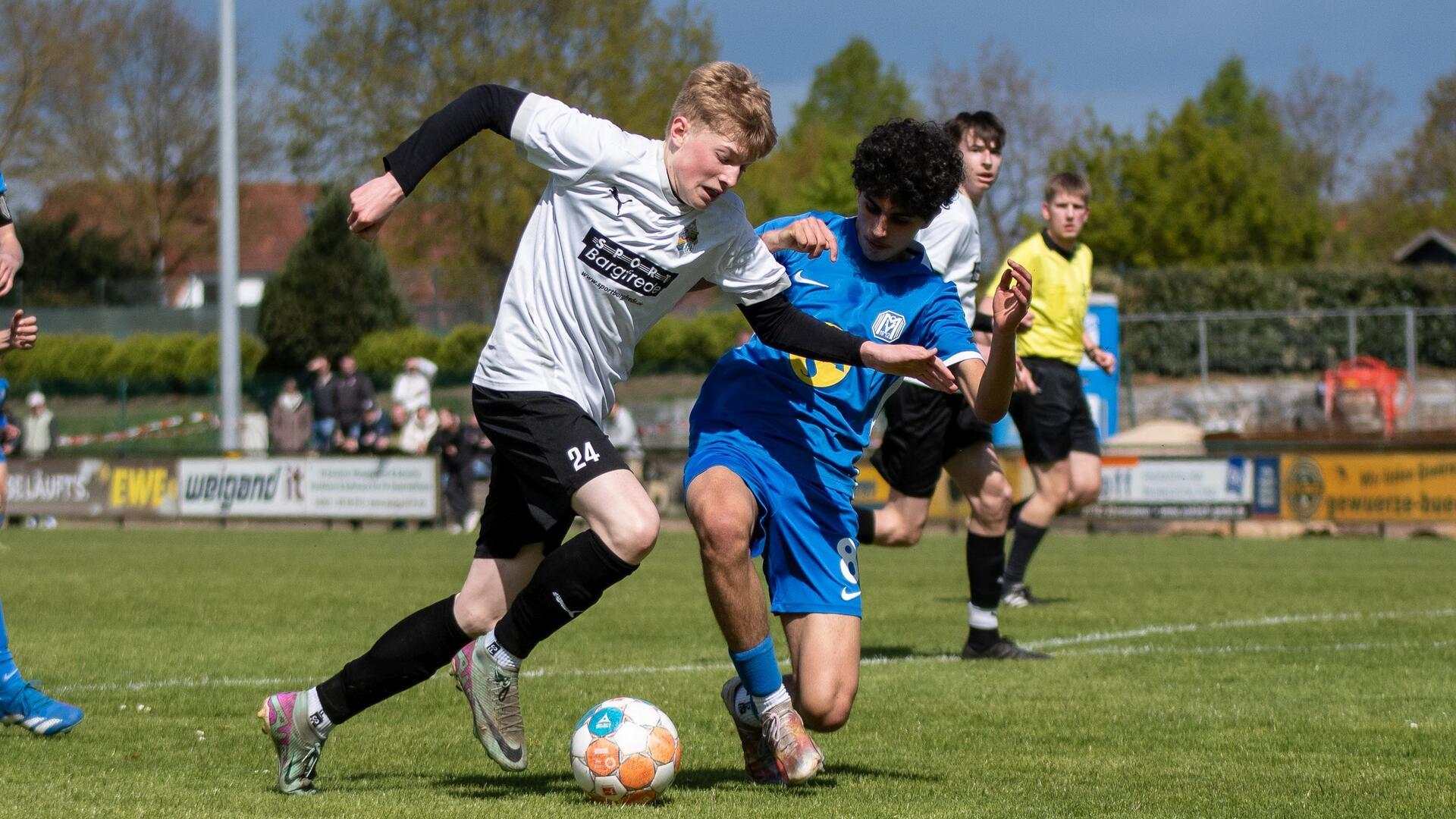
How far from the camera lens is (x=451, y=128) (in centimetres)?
459

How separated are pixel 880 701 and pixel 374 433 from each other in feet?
58.2

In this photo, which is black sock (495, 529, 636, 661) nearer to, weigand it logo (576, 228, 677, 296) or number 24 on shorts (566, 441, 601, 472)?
number 24 on shorts (566, 441, 601, 472)

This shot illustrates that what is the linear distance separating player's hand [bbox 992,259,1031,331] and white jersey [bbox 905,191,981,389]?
2813 mm

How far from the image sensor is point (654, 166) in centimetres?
473

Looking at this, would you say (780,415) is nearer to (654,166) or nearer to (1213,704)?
(654,166)

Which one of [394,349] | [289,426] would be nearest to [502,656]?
[289,426]

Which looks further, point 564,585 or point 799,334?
point 799,334

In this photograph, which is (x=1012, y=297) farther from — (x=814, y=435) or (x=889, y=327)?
(x=814, y=435)

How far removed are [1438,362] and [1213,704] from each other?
21849 millimetres

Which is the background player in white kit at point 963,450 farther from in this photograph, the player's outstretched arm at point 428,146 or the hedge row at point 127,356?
the hedge row at point 127,356

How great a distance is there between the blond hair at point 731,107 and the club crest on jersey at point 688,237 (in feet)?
0.81

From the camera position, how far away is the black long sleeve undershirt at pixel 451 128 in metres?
4.46

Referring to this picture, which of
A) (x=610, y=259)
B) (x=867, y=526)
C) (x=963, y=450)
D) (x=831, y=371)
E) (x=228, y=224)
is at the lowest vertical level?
(x=867, y=526)

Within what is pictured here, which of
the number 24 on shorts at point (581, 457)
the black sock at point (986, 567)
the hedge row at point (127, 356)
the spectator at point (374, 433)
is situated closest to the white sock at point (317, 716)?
the number 24 on shorts at point (581, 457)
